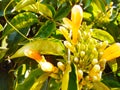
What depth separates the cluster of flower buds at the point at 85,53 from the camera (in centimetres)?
102

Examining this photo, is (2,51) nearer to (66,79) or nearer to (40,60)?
(40,60)

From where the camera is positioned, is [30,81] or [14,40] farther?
[14,40]

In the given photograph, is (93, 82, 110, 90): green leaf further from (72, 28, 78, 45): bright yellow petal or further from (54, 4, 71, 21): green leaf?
(54, 4, 71, 21): green leaf

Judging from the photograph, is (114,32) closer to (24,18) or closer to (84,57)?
(24,18)

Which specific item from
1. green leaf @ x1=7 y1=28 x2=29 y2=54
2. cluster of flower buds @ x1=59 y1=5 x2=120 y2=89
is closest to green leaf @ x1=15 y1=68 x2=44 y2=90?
cluster of flower buds @ x1=59 y1=5 x2=120 y2=89

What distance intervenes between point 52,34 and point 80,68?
0.35 meters

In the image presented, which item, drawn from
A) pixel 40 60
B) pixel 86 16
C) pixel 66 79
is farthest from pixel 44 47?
pixel 86 16

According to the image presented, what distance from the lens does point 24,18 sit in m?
1.31

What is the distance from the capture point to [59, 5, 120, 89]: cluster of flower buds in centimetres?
102

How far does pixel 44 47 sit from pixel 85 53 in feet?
0.36

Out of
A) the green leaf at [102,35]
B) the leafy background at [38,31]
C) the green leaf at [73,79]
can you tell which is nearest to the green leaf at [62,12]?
the leafy background at [38,31]

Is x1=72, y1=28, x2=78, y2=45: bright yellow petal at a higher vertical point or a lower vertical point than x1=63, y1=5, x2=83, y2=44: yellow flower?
lower

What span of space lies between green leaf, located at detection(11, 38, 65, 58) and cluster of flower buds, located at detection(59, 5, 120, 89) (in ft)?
0.11

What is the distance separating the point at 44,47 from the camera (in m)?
1.05
